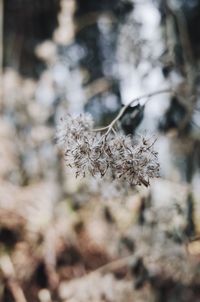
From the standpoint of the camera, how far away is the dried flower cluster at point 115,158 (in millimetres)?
1144

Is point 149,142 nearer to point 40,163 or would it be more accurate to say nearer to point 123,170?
point 123,170

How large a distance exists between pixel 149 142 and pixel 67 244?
2.70 meters

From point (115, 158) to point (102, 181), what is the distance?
1.04m

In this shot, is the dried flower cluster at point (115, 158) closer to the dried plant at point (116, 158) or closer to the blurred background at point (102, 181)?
the dried plant at point (116, 158)

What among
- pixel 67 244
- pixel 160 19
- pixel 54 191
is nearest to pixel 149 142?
pixel 160 19

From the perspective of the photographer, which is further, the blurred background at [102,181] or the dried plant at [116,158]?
the blurred background at [102,181]

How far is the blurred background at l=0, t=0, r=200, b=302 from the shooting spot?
2.71m

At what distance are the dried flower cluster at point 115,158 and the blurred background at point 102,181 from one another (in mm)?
628

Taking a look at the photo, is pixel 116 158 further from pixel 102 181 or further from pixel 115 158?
pixel 102 181

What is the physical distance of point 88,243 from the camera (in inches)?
153

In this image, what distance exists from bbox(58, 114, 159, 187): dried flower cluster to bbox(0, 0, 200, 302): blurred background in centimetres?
63

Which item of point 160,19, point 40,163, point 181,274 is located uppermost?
point 160,19

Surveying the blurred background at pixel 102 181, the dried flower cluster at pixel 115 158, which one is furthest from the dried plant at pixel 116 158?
the blurred background at pixel 102 181

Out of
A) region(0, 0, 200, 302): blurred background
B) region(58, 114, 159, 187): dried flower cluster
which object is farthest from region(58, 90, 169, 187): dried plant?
region(0, 0, 200, 302): blurred background
